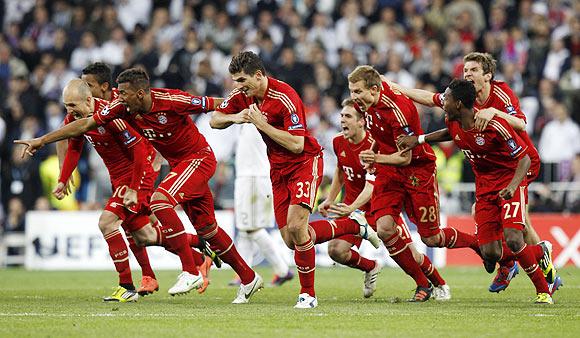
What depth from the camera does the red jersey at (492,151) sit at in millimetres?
11672

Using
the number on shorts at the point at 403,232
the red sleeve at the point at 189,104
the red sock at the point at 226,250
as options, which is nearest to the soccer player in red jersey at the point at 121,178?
the red sock at the point at 226,250

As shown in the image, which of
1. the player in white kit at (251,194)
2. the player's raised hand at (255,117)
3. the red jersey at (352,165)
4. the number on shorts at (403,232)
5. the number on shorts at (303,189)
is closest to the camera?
the player's raised hand at (255,117)

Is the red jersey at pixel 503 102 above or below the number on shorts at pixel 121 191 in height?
above

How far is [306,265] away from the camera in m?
11.6

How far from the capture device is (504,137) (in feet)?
38.3

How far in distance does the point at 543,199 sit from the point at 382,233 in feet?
28.2

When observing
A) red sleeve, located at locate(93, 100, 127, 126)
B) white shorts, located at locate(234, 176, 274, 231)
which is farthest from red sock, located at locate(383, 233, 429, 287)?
white shorts, located at locate(234, 176, 274, 231)

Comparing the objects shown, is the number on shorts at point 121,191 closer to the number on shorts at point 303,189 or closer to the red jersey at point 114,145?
the red jersey at point 114,145

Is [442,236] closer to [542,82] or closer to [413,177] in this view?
[413,177]

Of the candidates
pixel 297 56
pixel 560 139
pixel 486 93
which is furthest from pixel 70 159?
pixel 297 56

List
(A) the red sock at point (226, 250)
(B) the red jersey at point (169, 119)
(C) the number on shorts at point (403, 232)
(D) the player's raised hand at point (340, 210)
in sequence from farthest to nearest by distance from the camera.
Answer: (C) the number on shorts at point (403, 232) → (A) the red sock at point (226, 250) → (D) the player's raised hand at point (340, 210) → (B) the red jersey at point (169, 119)

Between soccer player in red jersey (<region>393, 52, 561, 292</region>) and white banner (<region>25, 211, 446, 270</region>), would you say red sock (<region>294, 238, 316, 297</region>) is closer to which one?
soccer player in red jersey (<region>393, 52, 561, 292</region>)

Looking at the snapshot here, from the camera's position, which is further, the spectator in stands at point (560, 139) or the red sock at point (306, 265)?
the spectator in stands at point (560, 139)

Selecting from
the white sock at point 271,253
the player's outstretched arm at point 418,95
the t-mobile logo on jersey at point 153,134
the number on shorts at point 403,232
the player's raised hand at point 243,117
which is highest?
the player's outstretched arm at point 418,95
